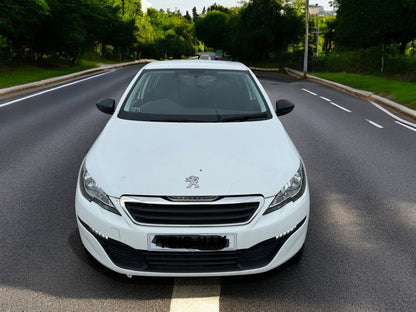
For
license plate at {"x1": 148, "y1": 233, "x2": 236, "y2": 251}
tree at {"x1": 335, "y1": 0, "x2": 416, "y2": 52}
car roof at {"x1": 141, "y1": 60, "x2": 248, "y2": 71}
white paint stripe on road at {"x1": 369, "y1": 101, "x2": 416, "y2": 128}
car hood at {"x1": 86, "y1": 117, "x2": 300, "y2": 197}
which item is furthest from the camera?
tree at {"x1": 335, "y1": 0, "x2": 416, "y2": 52}

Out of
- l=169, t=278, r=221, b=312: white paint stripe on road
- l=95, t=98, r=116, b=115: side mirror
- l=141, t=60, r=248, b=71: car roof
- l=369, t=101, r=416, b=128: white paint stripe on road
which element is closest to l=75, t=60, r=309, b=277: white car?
l=169, t=278, r=221, b=312: white paint stripe on road

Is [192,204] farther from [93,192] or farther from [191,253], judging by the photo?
[93,192]

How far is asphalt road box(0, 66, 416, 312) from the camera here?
3123 mm

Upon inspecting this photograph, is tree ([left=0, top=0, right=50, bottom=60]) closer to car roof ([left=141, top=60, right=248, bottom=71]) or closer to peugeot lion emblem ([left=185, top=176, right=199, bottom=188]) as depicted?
car roof ([left=141, top=60, right=248, bottom=71])

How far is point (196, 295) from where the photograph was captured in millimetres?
3143

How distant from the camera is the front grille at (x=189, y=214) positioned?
297cm

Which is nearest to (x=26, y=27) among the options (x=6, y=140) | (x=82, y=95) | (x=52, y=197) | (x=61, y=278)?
(x=82, y=95)

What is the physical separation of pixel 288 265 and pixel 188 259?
902mm

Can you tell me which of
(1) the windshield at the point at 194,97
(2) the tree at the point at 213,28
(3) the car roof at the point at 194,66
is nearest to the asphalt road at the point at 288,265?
(1) the windshield at the point at 194,97

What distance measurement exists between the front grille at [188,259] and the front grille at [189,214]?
0.21m

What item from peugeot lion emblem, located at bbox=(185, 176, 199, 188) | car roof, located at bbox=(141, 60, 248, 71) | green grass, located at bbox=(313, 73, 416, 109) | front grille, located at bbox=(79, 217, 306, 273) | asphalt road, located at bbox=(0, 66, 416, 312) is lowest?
green grass, located at bbox=(313, 73, 416, 109)

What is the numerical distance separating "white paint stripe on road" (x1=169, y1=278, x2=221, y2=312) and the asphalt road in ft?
0.07

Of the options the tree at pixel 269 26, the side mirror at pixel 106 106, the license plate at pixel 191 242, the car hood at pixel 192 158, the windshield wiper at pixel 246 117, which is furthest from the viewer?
the tree at pixel 269 26

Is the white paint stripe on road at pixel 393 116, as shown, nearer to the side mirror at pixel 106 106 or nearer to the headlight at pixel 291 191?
the side mirror at pixel 106 106
